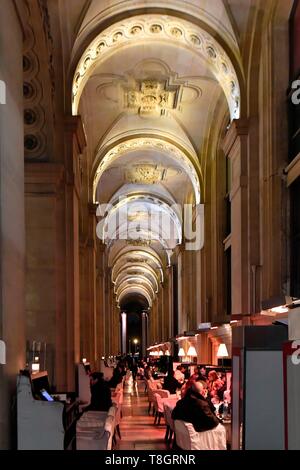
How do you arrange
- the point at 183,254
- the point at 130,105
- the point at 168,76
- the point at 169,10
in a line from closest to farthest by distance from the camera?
the point at 169,10
the point at 168,76
the point at 130,105
the point at 183,254

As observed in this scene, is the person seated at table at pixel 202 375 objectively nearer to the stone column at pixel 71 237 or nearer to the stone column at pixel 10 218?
the stone column at pixel 71 237

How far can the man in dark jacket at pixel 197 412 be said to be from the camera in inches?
329

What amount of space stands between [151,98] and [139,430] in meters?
9.22

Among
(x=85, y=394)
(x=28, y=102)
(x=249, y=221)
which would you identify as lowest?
(x=85, y=394)

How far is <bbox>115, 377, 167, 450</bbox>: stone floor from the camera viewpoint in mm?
11742

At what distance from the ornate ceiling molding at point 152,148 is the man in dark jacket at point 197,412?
1291cm

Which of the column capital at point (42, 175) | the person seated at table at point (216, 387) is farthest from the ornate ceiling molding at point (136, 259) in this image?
the column capital at point (42, 175)

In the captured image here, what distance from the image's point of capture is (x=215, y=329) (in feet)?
59.6

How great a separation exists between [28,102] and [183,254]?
16.1 meters

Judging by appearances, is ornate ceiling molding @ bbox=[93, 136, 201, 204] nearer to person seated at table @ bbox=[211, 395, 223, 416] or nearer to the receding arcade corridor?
the receding arcade corridor

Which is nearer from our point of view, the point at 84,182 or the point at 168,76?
the point at 168,76

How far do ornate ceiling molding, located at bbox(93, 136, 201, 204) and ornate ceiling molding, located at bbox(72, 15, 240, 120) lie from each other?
5928mm
